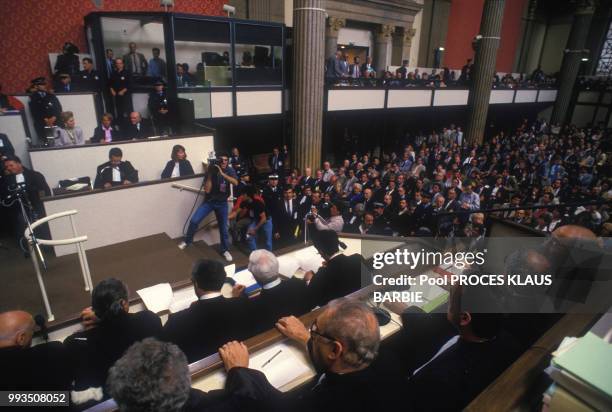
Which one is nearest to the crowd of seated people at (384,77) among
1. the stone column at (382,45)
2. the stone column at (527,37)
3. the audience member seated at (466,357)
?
the stone column at (382,45)

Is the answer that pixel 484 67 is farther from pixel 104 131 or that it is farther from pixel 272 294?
pixel 272 294

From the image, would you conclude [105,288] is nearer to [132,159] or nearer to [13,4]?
[132,159]

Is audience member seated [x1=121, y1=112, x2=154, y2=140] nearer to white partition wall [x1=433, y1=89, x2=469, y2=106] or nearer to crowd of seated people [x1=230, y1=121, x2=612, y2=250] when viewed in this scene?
crowd of seated people [x1=230, y1=121, x2=612, y2=250]

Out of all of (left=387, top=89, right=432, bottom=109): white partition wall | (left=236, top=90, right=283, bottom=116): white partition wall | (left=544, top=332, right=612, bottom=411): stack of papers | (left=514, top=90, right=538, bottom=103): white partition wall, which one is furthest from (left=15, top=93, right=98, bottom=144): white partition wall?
(left=514, top=90, right=538, bottom=103): white partition wall

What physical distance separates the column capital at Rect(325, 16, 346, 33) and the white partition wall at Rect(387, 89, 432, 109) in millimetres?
3042

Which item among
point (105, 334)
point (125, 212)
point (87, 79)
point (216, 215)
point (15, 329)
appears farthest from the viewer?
point (87, 79)

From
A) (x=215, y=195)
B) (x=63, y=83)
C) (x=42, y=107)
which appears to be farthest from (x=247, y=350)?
(x=63, y=83)

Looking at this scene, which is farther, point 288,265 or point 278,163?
point 278,163

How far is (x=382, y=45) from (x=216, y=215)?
451 inches

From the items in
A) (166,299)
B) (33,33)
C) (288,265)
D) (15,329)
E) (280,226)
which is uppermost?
(33,33)

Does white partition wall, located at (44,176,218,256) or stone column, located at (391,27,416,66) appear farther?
stone column, located at (391,27,416,66)

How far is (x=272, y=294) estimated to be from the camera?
7.41 ft

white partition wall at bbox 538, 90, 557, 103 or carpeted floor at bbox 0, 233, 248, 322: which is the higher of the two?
white partition wall at bbox 538, 90, 557, 103

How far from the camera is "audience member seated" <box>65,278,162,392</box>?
1894 millimetres
